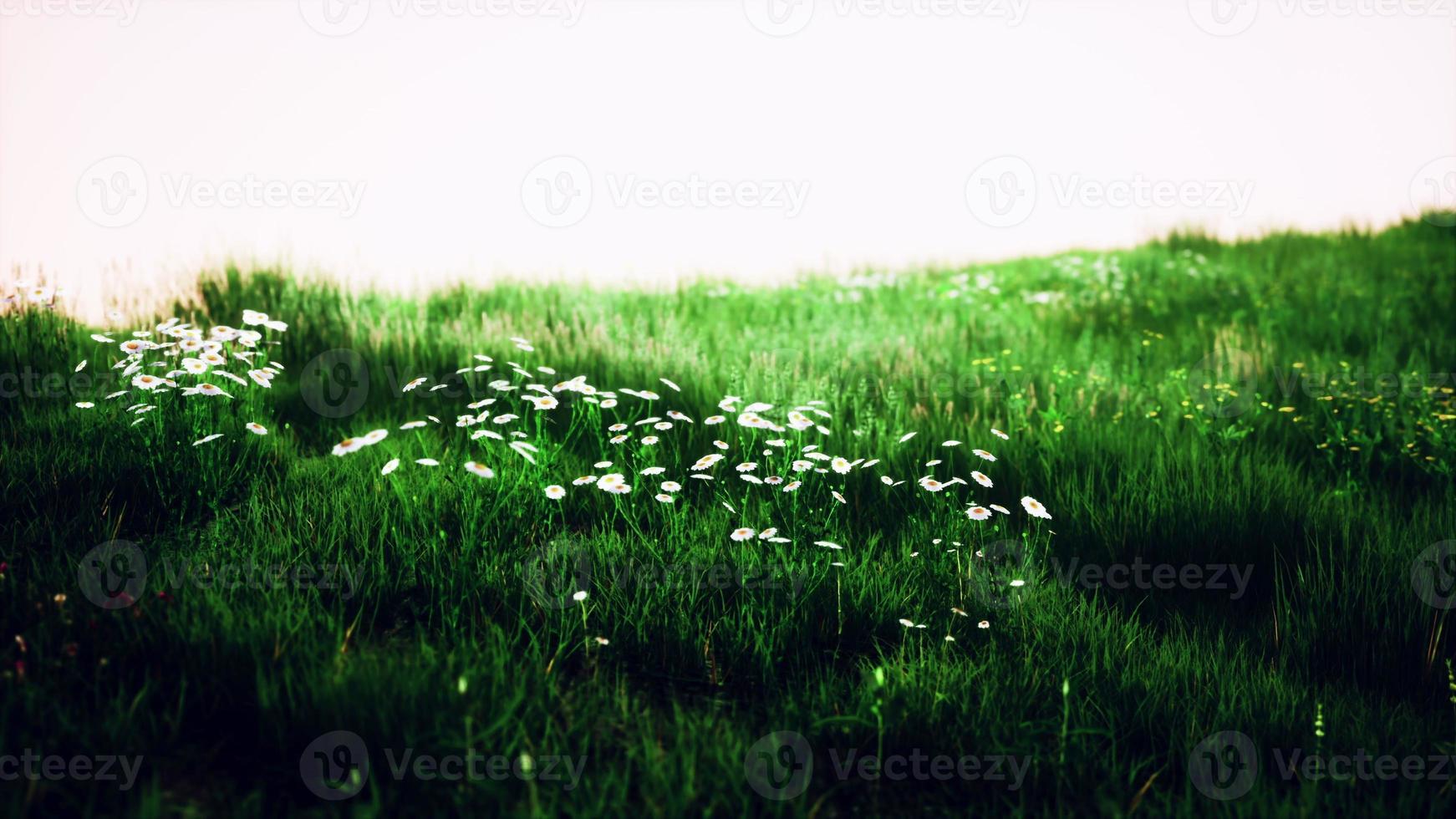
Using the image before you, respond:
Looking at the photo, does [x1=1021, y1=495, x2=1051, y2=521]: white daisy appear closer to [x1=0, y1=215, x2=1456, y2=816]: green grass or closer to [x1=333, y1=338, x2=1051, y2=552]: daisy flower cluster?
[x1=333, y1=338, x2=1051, y2=552]: daisy flower cluster

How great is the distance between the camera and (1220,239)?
553 inches

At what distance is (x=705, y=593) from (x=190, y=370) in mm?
2835

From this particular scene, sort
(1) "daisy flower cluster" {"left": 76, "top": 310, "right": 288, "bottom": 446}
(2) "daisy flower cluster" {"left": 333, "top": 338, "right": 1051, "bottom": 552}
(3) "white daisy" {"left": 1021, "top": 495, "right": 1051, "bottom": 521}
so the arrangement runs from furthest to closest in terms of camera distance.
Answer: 1. (1) "daisy flower cluster" {"left": 76, "top": 310, "right": 288, "bottom": 446}
2. (2) "daisy flower cluster" {"left": 333, "top": 338, "right": 1051, "bottom": 552}
3. (3) "white daisy" {"left": 1021, "top": 495, "right": 1051, "bottom": 521}

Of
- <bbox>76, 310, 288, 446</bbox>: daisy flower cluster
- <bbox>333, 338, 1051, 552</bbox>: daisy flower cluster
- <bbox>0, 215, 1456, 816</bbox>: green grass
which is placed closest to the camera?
<bbox>0, 215, 1456, 816</bbox>: green grass

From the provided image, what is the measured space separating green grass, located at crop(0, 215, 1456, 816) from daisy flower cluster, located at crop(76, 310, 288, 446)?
10 cm

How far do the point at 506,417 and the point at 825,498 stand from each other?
1.72m

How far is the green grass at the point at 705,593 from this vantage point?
2.48 metres

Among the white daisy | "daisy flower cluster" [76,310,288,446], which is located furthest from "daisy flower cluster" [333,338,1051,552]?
"daisy flower cluster" [76,310,288,446]

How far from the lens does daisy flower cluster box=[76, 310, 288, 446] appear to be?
4.03 m

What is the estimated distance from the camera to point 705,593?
10.8ft

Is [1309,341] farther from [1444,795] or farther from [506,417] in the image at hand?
[506,417]

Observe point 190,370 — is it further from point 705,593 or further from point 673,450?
point 705,593

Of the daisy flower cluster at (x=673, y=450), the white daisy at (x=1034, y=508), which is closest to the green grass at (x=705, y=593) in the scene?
the daisy flower cluster at (x=673, y=450)

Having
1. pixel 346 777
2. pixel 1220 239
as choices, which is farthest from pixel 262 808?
pixel 1220 239
